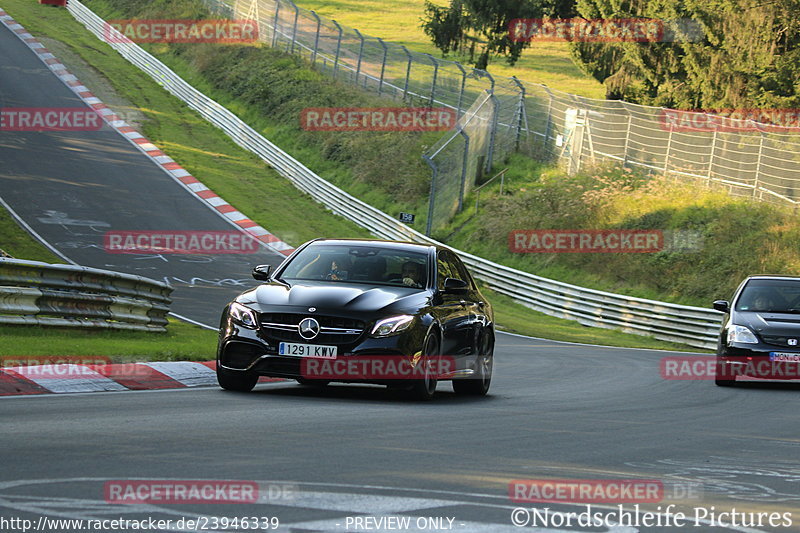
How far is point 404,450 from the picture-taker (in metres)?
7.76

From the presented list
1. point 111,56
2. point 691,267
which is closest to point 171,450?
point 691,267

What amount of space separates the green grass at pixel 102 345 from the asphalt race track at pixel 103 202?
5.03 metres

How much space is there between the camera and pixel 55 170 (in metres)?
36.2

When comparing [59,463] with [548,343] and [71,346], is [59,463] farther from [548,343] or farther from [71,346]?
[548,343]

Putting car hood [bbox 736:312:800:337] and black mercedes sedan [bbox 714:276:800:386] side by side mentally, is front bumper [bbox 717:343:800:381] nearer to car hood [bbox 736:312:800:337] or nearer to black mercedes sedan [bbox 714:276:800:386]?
black mercedes sedan [bbox 714:276:800:386]

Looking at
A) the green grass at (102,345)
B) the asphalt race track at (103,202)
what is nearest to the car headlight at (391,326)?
the green grass at (102,345)

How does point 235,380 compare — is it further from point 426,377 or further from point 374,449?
point 374,449

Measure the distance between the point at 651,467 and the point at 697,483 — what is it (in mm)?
595

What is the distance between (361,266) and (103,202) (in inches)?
909

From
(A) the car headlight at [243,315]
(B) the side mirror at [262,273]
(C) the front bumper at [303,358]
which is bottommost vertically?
(C) the front bumper at [303,358]

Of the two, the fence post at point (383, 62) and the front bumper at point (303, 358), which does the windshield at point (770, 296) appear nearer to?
the front bumper at point (303, 358)

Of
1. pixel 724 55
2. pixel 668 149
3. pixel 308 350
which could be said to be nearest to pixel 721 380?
pixel 308 350

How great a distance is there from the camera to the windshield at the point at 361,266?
11.9 meters

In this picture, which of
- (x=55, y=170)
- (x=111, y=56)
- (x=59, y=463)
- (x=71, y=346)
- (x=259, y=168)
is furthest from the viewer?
(x=111, y=56)
